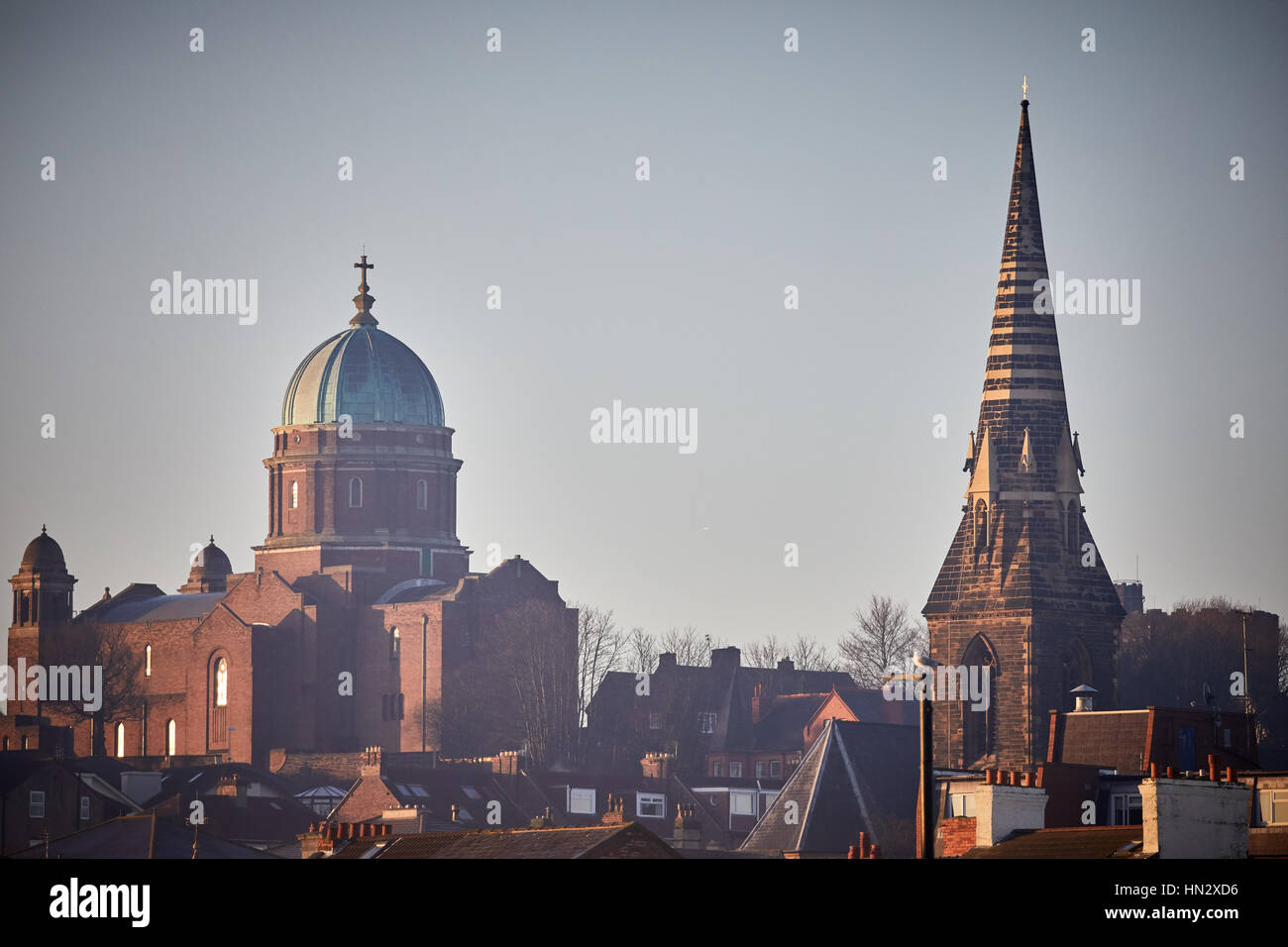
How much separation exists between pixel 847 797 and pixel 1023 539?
35.2 feet

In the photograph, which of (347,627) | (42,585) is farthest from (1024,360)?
(42,585)

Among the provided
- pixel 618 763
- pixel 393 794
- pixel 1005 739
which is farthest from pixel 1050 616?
pixel 618 763

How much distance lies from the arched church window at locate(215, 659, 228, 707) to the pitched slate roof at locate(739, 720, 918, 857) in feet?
158

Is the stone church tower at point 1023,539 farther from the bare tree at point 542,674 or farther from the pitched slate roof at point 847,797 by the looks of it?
the bare tree at point 542,674

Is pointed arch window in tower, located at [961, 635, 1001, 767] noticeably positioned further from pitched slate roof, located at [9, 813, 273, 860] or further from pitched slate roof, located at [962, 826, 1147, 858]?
pitched slate roof, located at [962, 826, 1147, 858]

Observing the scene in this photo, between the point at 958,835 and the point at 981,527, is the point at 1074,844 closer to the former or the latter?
the point at 958,835

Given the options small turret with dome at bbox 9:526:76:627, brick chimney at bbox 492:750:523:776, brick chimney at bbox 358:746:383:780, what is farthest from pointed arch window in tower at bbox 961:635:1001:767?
small turret with dome at bbox 9:526:76:627

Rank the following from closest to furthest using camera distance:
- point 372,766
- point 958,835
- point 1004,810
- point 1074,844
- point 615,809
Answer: point 1074,844
point 1004,810
point 958,835
point 615,809
point 372,766

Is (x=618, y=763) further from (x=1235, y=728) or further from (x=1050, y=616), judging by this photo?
(x=1235, y=728)

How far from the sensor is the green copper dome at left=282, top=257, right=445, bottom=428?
396ft

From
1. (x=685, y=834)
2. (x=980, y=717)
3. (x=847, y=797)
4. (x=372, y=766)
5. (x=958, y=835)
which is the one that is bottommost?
(x=685, y=834)

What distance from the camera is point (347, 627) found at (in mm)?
118062

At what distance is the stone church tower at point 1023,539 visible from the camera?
76250 mm
